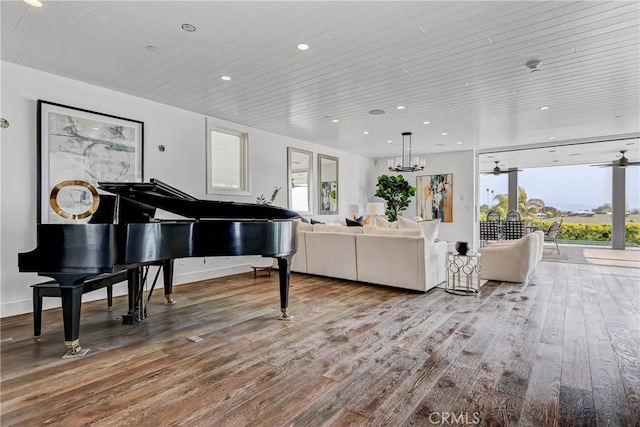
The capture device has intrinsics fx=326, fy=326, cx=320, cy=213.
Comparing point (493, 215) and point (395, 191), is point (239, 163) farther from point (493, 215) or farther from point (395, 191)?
point (493, 215)

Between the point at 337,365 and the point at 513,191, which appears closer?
the point at 337,365

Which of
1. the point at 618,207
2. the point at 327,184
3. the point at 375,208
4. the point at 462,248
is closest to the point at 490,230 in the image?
the point at 375,208

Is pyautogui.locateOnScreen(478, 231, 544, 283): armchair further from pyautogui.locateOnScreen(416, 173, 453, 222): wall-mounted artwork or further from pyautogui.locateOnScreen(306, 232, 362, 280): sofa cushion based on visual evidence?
pyautogui.locateOnScreen(416, 173, 453, 222): wall-mounted artwork

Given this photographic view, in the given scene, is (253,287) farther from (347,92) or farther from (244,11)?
(244,11)

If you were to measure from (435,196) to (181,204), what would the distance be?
777 centimetres

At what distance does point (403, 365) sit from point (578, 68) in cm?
371

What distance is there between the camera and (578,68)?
3580 millimetres

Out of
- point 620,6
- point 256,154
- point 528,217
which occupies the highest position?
point 620,6

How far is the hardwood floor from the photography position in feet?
5.89

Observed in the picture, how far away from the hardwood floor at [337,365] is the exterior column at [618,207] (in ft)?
25.8

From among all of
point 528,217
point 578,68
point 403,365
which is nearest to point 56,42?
point 403,365

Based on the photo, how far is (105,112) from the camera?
4258 millimetres
